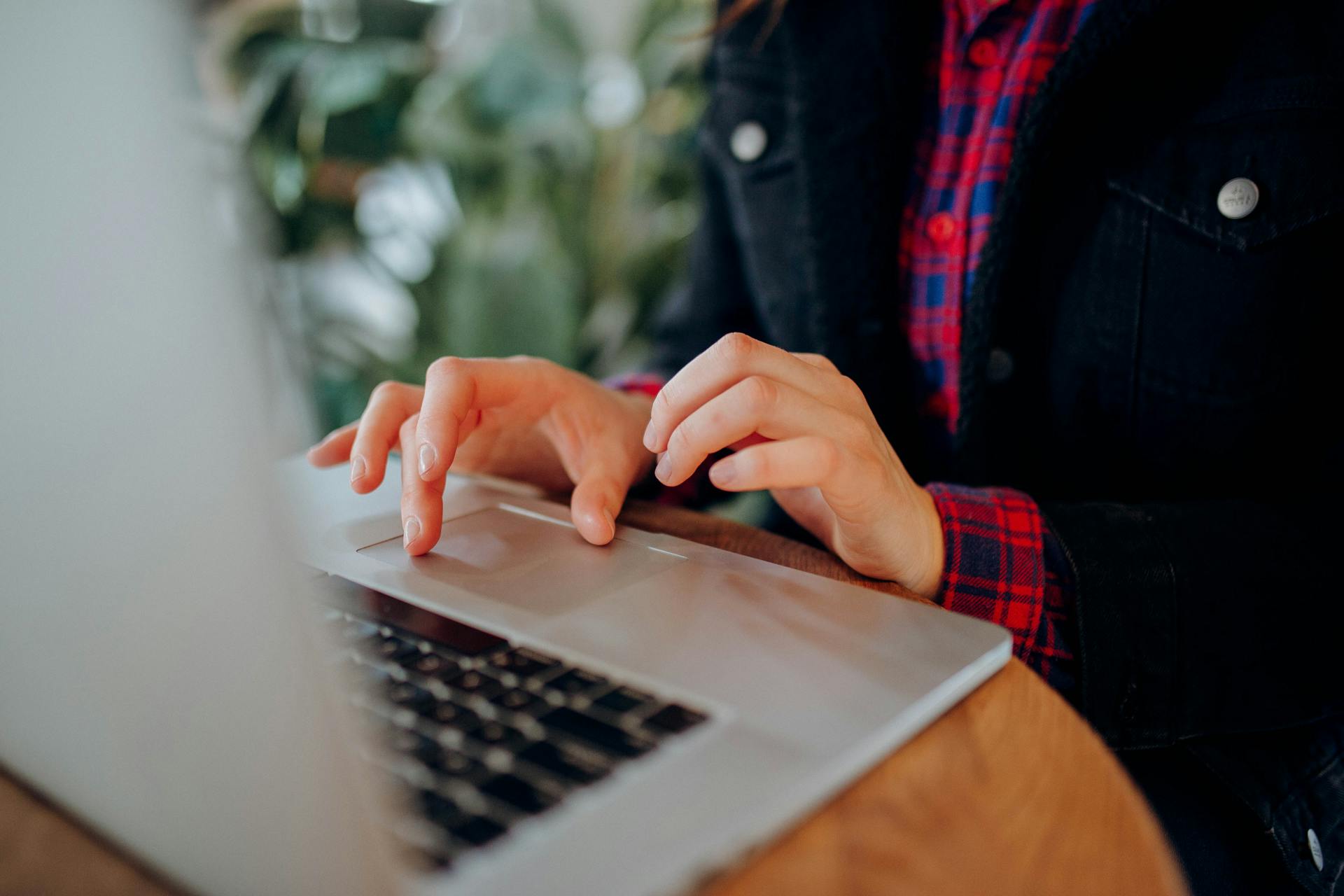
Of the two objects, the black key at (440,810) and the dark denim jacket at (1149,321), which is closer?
the black key at (440,810)

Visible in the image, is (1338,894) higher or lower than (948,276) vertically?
lower

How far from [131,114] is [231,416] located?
0.24ft

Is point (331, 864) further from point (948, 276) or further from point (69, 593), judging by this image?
point (948, 276)

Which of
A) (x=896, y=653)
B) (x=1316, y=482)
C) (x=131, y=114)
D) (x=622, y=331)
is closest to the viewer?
(x=131, y=114)

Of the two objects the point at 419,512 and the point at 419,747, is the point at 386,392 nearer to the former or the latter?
the point at 419,512

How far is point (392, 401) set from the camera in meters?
0.57

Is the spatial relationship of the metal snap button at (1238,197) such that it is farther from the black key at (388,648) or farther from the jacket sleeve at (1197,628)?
the black key at (388,648)

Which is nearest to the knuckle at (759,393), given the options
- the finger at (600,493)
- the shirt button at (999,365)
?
the finger at (600,493)

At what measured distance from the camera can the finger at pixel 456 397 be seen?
500 mm

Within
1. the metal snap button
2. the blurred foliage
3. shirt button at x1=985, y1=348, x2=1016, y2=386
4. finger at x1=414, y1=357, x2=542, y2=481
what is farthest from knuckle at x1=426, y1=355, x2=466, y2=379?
the blurred foliage

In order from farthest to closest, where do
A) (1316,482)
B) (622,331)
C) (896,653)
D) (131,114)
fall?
1. (622,331)
2. (1316,482)
3. (896,653)
4. (131,114)

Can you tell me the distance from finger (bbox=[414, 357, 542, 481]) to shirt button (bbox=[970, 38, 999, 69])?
483 millimetres

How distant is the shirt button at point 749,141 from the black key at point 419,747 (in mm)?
713

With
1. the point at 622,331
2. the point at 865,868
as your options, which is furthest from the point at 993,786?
the point at 622,331
